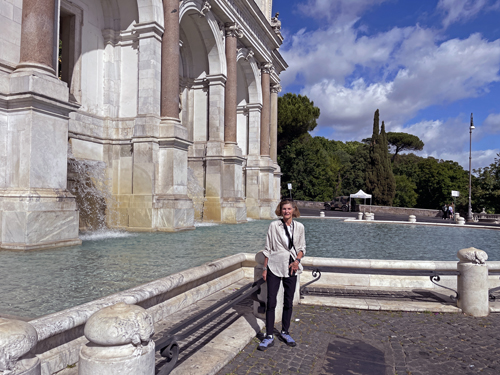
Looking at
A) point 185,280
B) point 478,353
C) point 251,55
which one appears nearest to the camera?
point 478,353

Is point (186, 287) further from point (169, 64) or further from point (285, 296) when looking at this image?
point (169, 64)

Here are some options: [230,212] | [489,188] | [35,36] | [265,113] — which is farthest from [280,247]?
[489,188]

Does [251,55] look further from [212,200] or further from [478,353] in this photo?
[478,353]

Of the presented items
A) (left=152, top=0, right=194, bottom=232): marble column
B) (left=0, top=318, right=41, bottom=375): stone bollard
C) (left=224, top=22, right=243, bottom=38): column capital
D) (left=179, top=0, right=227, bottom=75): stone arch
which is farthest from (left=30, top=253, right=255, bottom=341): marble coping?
(left=224, top=22, right=243, bottom=38): column capital


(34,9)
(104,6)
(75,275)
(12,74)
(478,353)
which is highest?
(104,6)

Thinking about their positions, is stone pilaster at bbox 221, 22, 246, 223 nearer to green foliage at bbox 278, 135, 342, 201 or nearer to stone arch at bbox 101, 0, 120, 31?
stone arch at bbox 101, 0, 120, 31

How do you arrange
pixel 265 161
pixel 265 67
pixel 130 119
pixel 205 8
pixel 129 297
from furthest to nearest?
1. pixel 265 67
2. pixel 265 161
3. pixel 205 8
4. pixel 130 119
5. pixel 129 297

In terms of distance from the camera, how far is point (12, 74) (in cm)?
765

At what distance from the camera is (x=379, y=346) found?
3707 mm

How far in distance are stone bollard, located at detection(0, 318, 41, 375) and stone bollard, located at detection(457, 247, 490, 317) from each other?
16.1 feet

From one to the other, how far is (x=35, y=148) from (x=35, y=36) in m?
2.38

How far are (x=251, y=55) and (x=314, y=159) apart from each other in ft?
81.9

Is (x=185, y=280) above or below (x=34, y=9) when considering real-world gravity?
below

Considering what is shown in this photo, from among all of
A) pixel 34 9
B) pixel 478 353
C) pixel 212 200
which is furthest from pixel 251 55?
pixel 478 353
